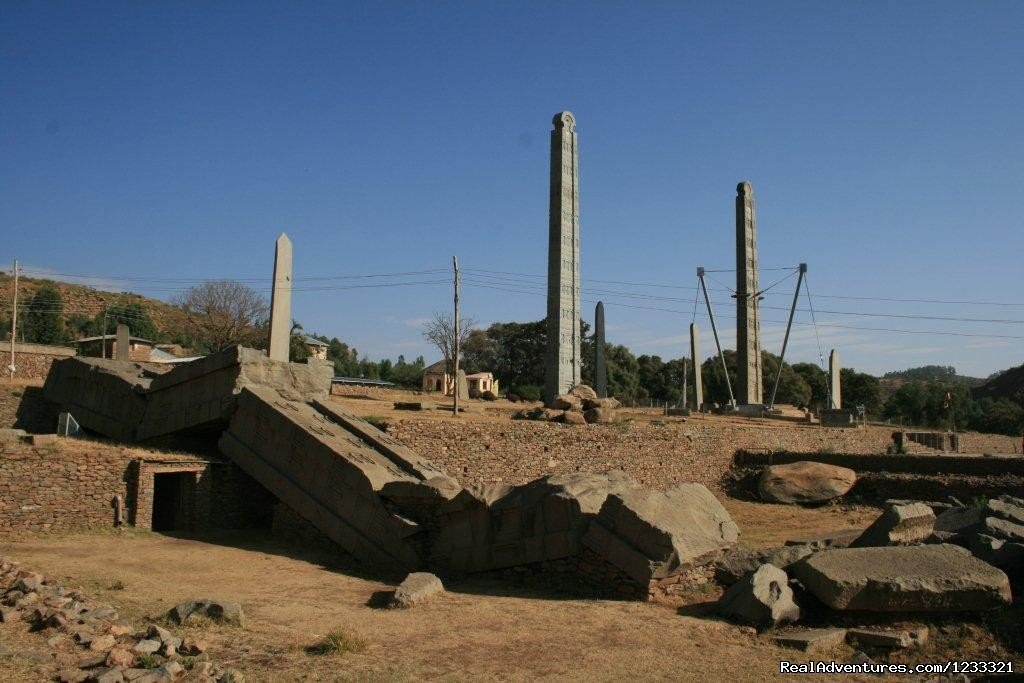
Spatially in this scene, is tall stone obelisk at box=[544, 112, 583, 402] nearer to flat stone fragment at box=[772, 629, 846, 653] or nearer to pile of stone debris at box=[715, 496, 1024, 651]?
pile of stone debris at box=[715, 496, 1024, 651]

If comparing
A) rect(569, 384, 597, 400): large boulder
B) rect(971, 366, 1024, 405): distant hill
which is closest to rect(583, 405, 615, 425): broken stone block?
rect(569, 384, 597, 400): large boulder

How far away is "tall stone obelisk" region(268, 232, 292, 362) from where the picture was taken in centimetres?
2128

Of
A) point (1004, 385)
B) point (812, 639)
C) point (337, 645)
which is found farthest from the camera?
point (1004, 385)

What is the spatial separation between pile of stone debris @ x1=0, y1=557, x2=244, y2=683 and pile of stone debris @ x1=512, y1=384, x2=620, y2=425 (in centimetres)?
1337

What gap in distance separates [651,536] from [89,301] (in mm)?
67469

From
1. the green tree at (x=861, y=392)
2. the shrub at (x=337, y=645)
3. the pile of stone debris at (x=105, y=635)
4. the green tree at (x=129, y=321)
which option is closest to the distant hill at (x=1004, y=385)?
the green tree at (x=861, y=392)

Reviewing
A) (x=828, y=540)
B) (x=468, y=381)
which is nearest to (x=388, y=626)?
(x=828, y=540)

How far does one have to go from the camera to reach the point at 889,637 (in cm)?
809

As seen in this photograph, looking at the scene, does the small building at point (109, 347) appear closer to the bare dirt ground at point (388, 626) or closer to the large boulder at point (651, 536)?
the bare dirt ground at point (388, 626)

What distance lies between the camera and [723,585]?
1049 cm

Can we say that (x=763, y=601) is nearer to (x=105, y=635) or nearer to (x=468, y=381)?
(x=105, y=635)

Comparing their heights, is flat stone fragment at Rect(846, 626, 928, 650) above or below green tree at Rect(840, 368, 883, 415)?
below

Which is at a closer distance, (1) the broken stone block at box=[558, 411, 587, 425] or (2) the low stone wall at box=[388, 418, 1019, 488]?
(2) the low stone wall at box=[388, 418, 1019, 488]

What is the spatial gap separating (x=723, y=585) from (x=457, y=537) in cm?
384
